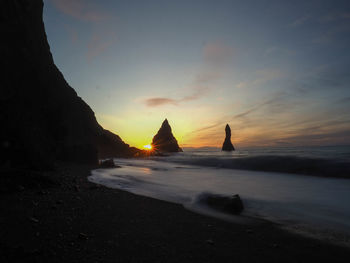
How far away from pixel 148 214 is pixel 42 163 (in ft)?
24.6

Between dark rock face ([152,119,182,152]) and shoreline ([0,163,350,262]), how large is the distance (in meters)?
78.2

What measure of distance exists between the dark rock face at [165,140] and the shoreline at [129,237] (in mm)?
78246

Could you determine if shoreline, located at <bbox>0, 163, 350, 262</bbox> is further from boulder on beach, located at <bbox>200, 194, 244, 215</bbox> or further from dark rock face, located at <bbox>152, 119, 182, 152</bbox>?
dark rock face, located at <bbox>152, 119, 182, 152</bbox>

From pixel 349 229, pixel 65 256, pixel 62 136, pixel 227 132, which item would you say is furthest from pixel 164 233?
pixel 227 132

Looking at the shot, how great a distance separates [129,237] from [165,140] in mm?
80559

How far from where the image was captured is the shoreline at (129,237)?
2.60m

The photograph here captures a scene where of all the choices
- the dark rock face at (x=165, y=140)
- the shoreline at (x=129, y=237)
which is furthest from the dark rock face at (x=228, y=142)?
the shoreline at (x=129, y=237)

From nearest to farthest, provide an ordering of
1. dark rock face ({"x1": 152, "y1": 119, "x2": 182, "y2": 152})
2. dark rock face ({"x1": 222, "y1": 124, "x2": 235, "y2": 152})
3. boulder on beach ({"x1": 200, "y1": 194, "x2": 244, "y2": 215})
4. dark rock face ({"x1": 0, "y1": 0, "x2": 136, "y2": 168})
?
boulder on beach ({"x1": 200, "y1": 194, "x2": 244, "y2": 215})
dark rock face ({"x1": 0, "y1": 0, "x2": 136, "y2": 168})
dark rock face ({"x1": 152, "y1": 119, "x2": 182, "y2": 152})
dark rock face ({"x1": 222, "y1": 124, "x2": 235, "y2": 152})

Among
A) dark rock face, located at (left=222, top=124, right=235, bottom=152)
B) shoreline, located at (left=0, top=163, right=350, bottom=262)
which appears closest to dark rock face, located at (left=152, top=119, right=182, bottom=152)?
dark rock face, located at (left=222, top=124, right=235, bottom=152)

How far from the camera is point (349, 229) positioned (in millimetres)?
4355

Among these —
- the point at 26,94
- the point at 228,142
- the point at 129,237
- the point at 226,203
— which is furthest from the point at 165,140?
the point at 129,237

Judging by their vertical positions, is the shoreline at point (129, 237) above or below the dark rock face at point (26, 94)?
below

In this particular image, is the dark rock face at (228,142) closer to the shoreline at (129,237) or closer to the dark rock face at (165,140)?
the dark rock face at (165,140)

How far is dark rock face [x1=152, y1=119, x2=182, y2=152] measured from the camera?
82.9m
